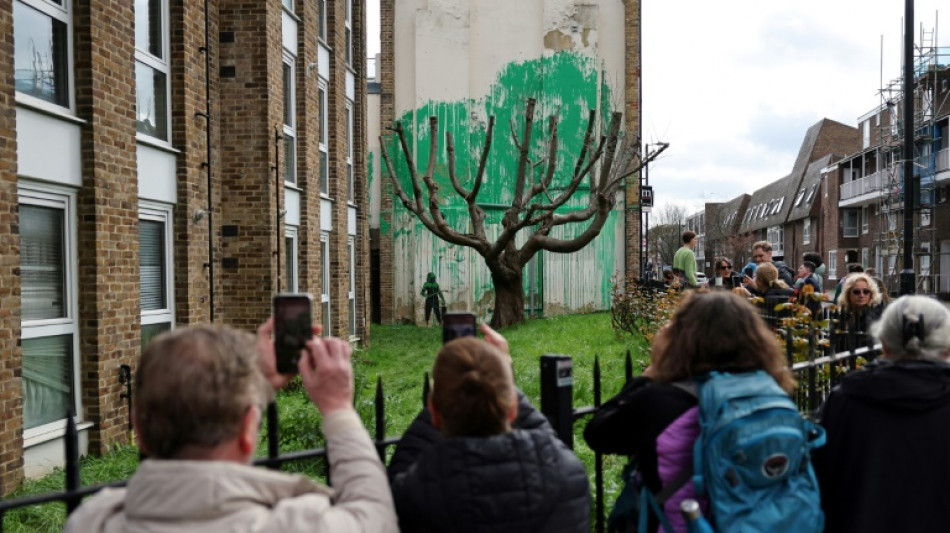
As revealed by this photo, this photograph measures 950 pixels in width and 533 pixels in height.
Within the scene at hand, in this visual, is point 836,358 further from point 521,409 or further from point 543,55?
point 543,55

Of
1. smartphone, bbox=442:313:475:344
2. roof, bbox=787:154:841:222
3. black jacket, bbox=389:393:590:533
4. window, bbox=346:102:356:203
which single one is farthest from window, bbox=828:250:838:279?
black jacket, bbox=389:393:590:533

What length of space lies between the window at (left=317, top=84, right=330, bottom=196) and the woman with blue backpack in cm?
1393


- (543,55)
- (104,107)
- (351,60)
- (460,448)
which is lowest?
(460,448)

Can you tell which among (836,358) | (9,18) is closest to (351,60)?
(9,18)

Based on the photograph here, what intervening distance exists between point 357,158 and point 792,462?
707 inches

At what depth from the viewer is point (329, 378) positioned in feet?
6.26

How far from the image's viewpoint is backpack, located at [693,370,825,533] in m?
2.39

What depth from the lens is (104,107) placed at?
764cm

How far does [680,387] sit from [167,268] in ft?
27.8

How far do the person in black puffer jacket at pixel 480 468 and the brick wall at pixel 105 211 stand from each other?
6528 mm

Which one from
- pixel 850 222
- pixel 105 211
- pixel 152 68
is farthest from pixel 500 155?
pixel 850 222

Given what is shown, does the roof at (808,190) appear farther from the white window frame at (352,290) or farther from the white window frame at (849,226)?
the white window frame at (352,290)

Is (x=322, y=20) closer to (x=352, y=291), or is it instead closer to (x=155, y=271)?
(x=352, y=291)

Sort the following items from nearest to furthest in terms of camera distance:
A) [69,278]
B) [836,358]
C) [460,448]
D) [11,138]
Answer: [460,448], [836,358], [11,138], [69,278]
